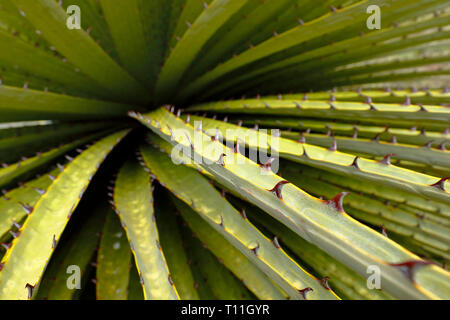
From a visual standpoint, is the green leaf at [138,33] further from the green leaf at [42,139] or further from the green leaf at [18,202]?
the green leaf at [18,202]

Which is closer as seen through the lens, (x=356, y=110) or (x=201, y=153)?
(x=201, y=153)

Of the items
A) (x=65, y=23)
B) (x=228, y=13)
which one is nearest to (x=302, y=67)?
(x=228, y=13)

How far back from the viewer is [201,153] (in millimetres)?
532

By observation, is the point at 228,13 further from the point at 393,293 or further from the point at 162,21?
the point at 393,293

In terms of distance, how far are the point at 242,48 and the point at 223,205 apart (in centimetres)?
52

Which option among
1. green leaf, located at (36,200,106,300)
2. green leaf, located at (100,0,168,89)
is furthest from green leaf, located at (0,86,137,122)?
green leaf, located at (36,200,106,300)

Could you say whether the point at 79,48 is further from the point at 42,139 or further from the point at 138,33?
the point at 42,139

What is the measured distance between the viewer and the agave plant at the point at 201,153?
0.57 m

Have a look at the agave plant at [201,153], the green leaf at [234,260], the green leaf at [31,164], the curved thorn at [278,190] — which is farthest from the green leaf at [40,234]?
the curved thorn at [278,190]

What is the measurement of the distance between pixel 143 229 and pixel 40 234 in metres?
0.18

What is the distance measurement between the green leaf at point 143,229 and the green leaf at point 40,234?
0.09 metres

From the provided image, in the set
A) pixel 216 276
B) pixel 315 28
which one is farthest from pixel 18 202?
pixel 315 28

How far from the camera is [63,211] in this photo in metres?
0.64
